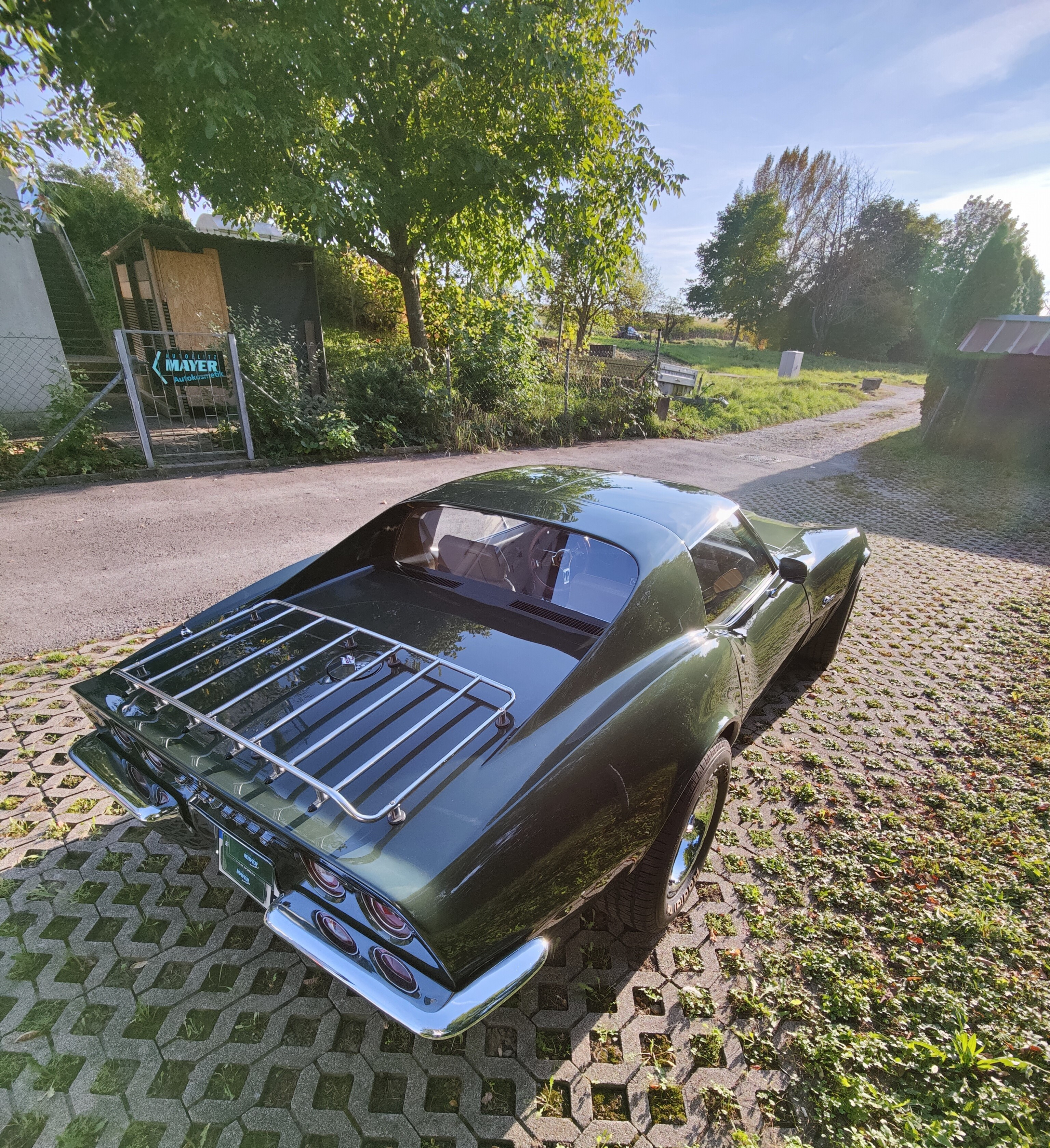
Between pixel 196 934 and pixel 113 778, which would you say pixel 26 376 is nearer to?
pixel 113 778

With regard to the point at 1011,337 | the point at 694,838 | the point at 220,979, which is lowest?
the point at 220,979

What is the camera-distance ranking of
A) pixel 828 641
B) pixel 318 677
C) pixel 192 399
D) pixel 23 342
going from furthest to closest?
1. pixel 192 399
2. pixel 23 342
3. pixel 828 641
4. pixel 318 677

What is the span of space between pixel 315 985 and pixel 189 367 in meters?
8.06

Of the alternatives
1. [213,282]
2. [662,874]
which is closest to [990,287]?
[213,282]

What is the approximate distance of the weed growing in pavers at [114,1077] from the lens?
1.62 metres

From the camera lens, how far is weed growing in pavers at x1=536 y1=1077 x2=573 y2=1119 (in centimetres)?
165

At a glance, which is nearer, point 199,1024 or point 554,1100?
point 554,1100

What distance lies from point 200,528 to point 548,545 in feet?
16.3

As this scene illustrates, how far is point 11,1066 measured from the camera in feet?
5.43

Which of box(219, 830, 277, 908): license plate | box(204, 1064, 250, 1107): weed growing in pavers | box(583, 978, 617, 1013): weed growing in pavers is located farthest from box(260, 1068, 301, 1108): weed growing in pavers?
box(583, 978, 617, 1013): weed growing in pavers

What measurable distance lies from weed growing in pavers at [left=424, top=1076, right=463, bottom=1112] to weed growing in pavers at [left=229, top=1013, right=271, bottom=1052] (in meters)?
0.25

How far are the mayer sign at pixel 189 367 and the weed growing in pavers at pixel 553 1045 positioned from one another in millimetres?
8293

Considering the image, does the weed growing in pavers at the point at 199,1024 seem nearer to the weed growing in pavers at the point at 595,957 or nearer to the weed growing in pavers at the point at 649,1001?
the weed growing in pavers at the point at 595,957

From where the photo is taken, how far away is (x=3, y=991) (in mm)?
1859
